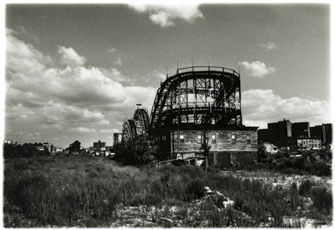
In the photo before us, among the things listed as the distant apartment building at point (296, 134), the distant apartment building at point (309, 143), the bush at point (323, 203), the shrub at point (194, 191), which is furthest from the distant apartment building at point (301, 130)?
the shrub at point (194, 191)

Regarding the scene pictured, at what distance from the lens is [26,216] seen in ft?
27.8

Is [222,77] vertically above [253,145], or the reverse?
[222,77]

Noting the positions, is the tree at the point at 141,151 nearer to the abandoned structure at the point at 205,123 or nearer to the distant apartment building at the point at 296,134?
the abandoned structure at the point at 205,123

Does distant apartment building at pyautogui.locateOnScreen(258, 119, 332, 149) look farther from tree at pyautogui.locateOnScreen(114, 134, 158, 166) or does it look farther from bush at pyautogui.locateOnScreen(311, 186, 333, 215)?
bush at pyautogui.locateOnScreen(311, 186, 333, 215)

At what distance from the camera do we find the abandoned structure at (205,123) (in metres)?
31.9

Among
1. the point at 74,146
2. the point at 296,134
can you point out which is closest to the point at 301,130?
the point at 296,134

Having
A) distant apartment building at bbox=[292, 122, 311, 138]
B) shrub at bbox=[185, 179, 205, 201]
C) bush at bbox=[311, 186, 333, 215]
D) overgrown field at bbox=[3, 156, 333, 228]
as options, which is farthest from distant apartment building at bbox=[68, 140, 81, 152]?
bush at bbox=[311, 186, 333, 215]

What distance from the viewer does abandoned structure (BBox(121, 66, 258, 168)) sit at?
31922 mm

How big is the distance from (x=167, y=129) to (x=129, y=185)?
66.3 ft

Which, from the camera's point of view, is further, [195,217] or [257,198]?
[257,198]

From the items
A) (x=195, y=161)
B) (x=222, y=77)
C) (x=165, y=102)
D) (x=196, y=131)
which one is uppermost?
(x=222, y=77)

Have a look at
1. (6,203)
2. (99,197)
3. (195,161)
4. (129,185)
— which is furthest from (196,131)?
(6,203)

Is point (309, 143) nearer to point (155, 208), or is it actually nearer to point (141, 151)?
point (141, 151)

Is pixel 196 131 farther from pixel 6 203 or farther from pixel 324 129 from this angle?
pixel 324 129
